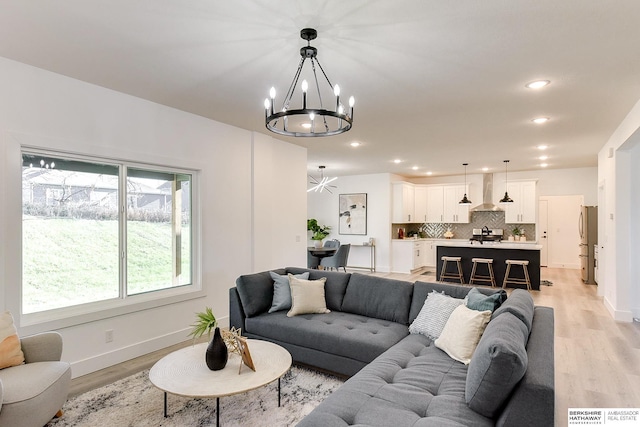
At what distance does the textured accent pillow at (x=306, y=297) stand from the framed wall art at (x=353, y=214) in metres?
6.10

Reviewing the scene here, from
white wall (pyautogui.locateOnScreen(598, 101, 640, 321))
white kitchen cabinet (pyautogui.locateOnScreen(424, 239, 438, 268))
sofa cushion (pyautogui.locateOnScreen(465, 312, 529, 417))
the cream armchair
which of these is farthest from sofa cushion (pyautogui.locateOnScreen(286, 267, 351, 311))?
white kitchen cabinet (pyautogui.locateOnScreen(424, 239, 438, 268))

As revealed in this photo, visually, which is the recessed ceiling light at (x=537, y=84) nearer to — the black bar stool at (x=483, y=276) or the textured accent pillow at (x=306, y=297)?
the textured accent pillow at (x=306, y=297)

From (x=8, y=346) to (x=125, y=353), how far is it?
1361 mm

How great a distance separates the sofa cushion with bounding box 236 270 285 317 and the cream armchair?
4.91ft

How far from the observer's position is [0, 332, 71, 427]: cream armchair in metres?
2.00

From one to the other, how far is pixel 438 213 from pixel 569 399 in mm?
7619

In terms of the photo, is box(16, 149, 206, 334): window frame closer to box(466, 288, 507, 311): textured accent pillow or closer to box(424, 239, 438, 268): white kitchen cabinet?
box(466, 288, 507, 311): textured accent pillow

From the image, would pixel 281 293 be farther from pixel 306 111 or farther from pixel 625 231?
pixel 625 231

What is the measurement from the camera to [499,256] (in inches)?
295

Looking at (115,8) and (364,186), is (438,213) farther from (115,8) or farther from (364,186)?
(115,8)

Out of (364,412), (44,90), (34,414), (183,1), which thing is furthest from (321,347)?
(44,90)

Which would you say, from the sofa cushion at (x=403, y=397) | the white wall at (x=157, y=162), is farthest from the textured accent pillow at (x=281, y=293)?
the sofa cushion at (x=403, y=397)

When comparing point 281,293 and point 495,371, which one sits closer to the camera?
point 495,371

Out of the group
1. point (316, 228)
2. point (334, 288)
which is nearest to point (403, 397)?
A: point (334, 288)
